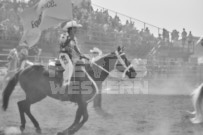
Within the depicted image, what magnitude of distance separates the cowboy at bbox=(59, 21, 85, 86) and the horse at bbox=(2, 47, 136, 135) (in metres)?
0.11

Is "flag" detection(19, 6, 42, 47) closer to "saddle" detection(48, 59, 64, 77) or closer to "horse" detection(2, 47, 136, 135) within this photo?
"horse" detection(2, 47, 136, 135)

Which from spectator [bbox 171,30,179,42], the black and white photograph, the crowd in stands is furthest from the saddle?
spectator [bbox 171,30,179,42]

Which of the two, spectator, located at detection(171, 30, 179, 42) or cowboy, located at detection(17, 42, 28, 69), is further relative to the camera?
spectator, located at detection(171, 30, 179, 42)

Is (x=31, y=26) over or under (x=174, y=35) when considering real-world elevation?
under

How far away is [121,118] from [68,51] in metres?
2.83

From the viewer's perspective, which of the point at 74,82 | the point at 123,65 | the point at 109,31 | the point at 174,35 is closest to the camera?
the point at 74,82

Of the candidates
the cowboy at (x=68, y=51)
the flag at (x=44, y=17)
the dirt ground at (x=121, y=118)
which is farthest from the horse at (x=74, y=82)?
the flag at (x=44, y=17)

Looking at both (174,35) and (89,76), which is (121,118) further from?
(174,35)

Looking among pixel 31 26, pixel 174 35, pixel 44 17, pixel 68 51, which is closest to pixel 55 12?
pixel 44 17

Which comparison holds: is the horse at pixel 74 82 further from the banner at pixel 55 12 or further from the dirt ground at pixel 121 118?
the banner at pixel 55 12

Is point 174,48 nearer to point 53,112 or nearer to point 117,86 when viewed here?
point 117,86

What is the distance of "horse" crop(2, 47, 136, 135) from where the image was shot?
6.99 m

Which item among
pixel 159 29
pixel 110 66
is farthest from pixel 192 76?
pixel 110 66

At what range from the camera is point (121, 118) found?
29.9ft
